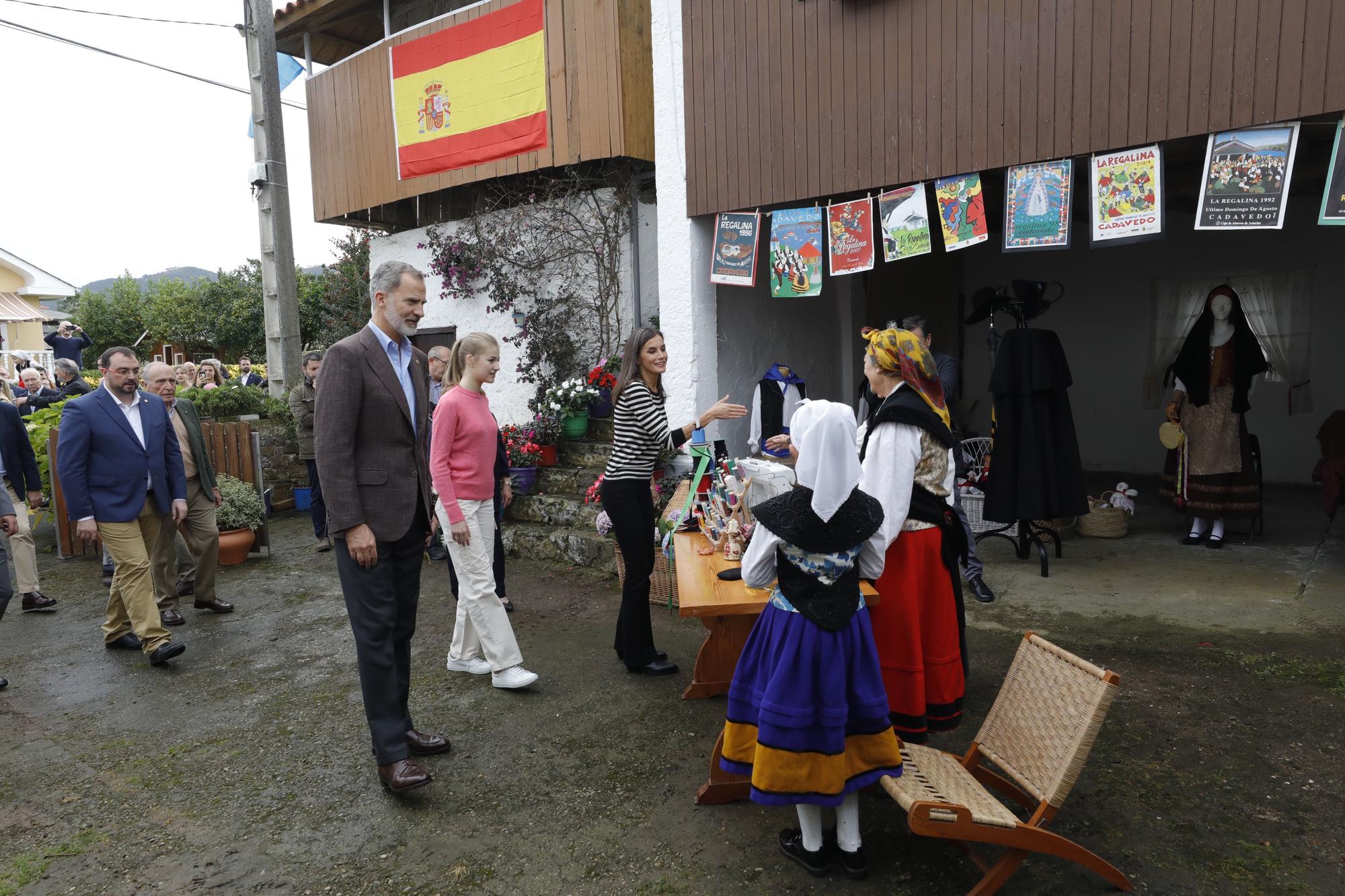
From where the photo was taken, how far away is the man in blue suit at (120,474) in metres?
4.94

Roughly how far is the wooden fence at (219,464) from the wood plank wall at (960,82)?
16.6ft

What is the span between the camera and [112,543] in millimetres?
4984

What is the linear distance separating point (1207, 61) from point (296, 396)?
305 inches

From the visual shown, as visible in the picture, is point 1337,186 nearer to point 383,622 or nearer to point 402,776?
point 383,622

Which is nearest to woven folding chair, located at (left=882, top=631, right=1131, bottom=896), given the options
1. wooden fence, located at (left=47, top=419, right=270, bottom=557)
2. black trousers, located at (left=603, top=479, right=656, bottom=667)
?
black trousers, located at (left=603, top=479, right=656, bottom=667)

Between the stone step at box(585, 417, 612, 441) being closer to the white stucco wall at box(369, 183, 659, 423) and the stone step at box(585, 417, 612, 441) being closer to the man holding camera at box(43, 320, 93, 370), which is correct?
the white stucco wall at box(369, 183, 659, 423)

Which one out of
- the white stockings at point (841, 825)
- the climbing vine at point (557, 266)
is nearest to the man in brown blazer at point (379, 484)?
the white stockings at point (841, 825)

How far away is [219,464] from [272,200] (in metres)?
3.50

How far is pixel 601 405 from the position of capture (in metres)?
8.27

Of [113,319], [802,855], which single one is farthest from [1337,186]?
[113,319]

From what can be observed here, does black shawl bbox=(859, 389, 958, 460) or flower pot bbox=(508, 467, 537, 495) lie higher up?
black shawl bbox=(859, 389, 958, 460)

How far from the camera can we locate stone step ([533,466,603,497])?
7.67 m

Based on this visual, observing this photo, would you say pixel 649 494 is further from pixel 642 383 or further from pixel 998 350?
pixel 998 350

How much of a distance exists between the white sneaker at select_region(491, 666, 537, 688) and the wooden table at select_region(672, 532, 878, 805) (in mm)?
836
